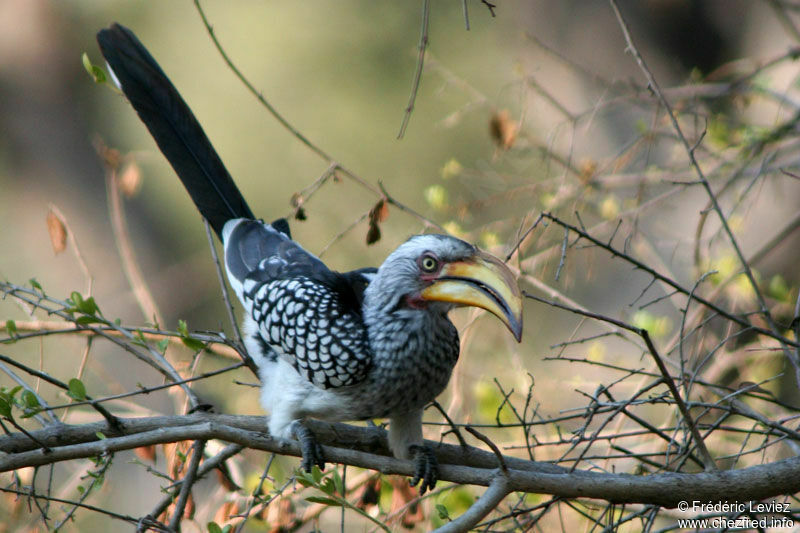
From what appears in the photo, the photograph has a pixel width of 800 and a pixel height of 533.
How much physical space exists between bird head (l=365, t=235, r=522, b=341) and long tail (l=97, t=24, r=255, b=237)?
77 centimetres

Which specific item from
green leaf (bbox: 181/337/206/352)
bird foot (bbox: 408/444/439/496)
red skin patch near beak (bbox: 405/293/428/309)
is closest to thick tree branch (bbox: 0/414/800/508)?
bird foot (bbox: 408/444/439/496)

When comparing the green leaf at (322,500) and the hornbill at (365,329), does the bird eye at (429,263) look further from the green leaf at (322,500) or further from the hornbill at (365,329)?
the green leaf at (322,500)

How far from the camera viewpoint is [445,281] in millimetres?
2287

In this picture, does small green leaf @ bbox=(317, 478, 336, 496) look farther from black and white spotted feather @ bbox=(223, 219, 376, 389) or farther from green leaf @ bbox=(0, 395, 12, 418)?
green leaf @ bbox=(0, 395, 12, 418)

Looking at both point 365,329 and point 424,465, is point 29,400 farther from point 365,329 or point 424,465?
point 424,465

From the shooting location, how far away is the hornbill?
228 cm

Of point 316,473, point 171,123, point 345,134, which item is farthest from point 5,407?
point 345,134

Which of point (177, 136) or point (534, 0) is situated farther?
point (534, 0)

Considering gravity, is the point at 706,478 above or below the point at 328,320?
below

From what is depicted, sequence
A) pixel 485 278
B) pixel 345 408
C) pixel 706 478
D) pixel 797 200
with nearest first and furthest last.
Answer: pixel 706 478 < pixel 485 278 < pixel 345 408 < pixel 797 200

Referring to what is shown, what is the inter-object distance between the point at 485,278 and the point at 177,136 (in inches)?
50.9

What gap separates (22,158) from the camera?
629 cm

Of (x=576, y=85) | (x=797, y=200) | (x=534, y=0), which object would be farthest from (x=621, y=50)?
(x=797, y=200)

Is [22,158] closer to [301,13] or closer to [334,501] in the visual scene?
[301,13]
